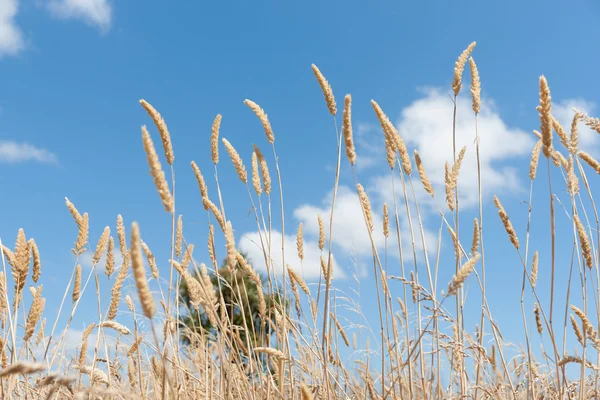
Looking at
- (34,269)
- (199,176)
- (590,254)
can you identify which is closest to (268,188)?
(199,176)

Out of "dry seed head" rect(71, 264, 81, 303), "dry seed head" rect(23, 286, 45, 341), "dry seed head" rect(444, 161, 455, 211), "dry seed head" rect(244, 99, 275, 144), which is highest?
"dry seed head" rect(244, 99, 275, 144)

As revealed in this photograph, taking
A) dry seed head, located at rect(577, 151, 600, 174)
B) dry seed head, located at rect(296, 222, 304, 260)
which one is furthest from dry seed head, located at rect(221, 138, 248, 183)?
dry seed head, located at rect(577, 151, 600, 174)

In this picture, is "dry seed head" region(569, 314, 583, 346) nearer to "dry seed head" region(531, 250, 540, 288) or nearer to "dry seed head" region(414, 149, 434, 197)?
"dry seed head" region(531, 250, 540, 288)

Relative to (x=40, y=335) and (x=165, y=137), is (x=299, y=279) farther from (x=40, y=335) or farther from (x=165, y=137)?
(x=40, y=335)

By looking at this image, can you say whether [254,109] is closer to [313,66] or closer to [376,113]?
[313,66]

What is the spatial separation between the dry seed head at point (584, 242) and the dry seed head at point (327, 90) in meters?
0.99

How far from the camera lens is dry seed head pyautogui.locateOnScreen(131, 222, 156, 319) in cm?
95

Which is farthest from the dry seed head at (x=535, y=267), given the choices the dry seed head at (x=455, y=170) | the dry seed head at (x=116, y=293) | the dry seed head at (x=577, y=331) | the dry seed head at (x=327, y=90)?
the dry seed head at (x=116, y=293)

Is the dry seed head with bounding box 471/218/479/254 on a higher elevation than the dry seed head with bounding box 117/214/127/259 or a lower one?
higher

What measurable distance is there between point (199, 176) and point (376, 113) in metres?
0.73

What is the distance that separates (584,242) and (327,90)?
1.12m

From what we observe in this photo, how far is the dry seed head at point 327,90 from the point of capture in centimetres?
213

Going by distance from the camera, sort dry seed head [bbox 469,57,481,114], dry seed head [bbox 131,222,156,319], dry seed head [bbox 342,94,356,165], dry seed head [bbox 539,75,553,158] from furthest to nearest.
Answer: dry seed head [bbox 469,57,481,114] → dry seed head [bbox 342,94,356,165] → dry seed head [bbox 539,75,553,158] → dry seed head [bbox 131,222,156,319]

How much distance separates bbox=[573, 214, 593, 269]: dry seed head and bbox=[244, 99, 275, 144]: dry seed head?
1175 mm
